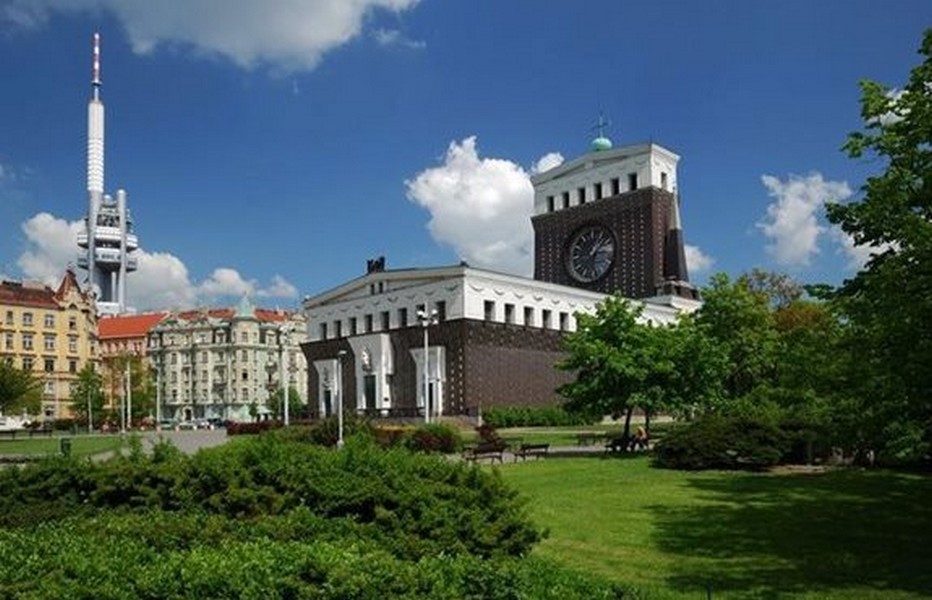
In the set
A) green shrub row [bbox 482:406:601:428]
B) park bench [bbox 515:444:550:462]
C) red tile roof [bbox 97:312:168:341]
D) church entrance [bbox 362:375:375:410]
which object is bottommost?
green shrub row [bbox 482:406:601:428]

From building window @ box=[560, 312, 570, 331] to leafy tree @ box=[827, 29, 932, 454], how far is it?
60794mm

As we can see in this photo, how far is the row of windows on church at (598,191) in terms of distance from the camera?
289ft

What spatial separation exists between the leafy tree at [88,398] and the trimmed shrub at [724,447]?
8075 cm

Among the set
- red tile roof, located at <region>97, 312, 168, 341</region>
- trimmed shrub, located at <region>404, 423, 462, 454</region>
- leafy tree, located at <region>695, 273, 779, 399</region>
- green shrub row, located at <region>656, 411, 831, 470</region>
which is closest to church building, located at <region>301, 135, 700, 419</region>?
leafy tree, located at <region>695, 273, 779, 399</region>

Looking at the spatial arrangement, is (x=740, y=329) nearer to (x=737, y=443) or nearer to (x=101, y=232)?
(x=737, y=443)

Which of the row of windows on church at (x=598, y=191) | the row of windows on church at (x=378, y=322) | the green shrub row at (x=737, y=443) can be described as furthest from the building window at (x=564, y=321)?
the green shrub row at (x=737, y=443)

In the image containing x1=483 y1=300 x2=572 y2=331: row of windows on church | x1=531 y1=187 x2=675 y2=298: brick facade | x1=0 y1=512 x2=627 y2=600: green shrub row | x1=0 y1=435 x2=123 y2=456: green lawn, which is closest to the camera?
x1=0 y1=512 x2=627 y2=600: green shrub row

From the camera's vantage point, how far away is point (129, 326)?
150 meters

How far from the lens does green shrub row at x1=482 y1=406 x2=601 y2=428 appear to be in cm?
6712

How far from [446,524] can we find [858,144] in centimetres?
1216

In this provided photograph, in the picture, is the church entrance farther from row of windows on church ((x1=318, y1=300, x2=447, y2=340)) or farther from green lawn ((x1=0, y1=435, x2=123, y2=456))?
green lawn ((x1=0, y1=435, x2=123, y2=456))

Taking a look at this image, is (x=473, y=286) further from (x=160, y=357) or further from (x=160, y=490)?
(x=160, y=357)

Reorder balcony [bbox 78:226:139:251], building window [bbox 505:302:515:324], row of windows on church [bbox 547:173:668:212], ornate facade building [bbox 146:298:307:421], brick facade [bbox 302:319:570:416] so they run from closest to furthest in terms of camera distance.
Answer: brick facade [bbox 302:319:570:416]
building window [bbox 505:302:515:324]
row of windows on church [bbox 547:173:668:212]
ornate facade building [bbox 146:298:307:421]
balcony [bbox 78:226:139:251]

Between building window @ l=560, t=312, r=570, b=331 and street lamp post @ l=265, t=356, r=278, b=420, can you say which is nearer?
building window @ l=560, t=312, r=570, b=331
